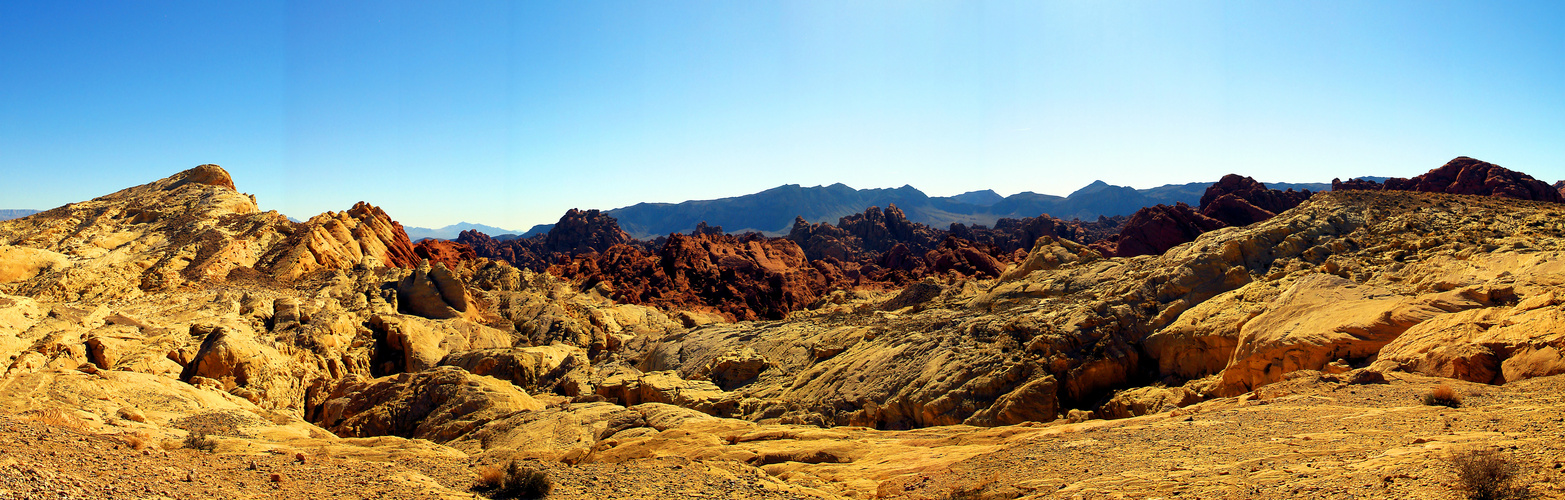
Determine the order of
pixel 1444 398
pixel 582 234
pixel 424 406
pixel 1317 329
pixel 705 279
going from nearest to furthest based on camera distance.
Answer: pixel 1444 398 < pixel 1317 329 < pixel 424 406 < pixel 705 279 < pixel 582 234

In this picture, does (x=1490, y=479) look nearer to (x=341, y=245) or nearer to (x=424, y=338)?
(x=424, y=338)

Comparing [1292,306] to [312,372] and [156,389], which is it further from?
[312,372]

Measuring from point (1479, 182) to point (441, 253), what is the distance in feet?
310

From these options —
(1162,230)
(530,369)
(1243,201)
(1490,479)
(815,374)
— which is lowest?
(530,369)

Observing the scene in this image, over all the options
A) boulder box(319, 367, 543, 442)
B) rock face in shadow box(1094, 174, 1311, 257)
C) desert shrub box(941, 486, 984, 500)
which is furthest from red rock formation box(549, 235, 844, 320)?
desert shrub box(941, 486, 984, 500)

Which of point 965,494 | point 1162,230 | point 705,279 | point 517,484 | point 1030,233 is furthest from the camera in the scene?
point 1030,233

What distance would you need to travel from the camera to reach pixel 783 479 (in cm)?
1303

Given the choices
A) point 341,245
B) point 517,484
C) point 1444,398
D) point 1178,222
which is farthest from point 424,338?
point 1178,222

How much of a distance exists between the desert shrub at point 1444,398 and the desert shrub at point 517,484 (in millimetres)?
14893

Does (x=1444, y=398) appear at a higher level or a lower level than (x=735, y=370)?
higher

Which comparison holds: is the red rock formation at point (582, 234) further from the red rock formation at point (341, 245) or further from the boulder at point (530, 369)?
the boulder at point (530, 369)

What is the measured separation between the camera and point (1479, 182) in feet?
210

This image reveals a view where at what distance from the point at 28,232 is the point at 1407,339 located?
53340 mm

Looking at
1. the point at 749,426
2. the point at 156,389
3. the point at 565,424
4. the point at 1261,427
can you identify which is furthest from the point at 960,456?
the point at 156,389
